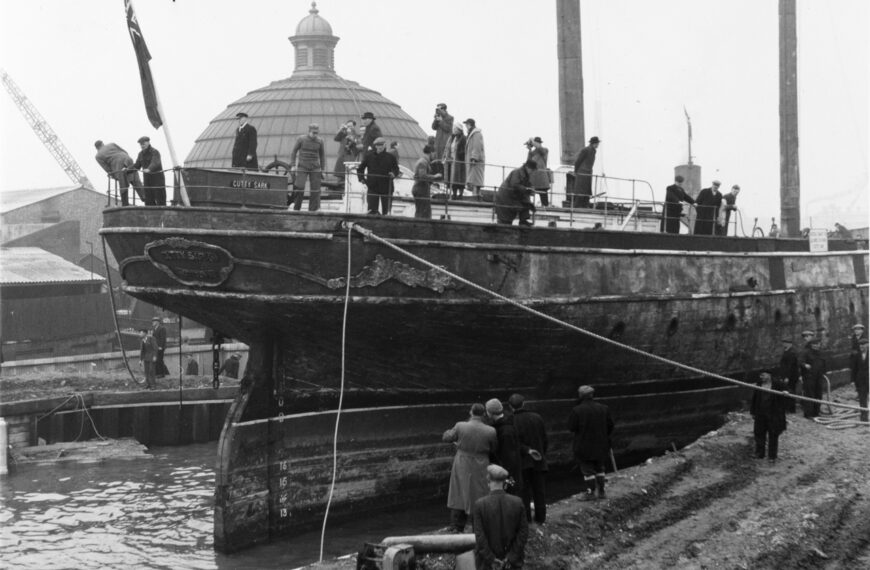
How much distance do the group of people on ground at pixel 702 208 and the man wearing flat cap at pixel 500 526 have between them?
833cm

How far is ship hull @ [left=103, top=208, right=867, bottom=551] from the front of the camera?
42.7ft

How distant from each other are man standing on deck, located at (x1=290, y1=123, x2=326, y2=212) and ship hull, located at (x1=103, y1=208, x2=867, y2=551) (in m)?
1.08

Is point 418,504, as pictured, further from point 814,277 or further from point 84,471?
point 814,277

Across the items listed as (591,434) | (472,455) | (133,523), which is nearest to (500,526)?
(472,455)

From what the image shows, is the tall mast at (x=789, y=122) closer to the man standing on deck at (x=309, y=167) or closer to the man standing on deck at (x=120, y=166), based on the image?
the man standing on deck at (x=309, y=167)

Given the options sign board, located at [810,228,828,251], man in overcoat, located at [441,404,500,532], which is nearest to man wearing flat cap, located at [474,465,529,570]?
man in overcoat, located at [441,404,500,532]

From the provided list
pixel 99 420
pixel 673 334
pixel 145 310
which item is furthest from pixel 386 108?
pixel 673 334

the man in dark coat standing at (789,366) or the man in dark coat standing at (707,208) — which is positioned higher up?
the man in dark coat standing at (707,208)

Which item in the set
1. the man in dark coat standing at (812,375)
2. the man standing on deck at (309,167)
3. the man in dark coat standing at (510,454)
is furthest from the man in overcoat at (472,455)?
the man in dark coat standing at (812,375)

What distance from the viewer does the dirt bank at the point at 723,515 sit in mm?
9844

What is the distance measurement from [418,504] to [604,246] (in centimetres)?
423

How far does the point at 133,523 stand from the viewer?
14742 millimetres

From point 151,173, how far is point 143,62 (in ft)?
4.48

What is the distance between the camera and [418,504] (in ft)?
47.6
